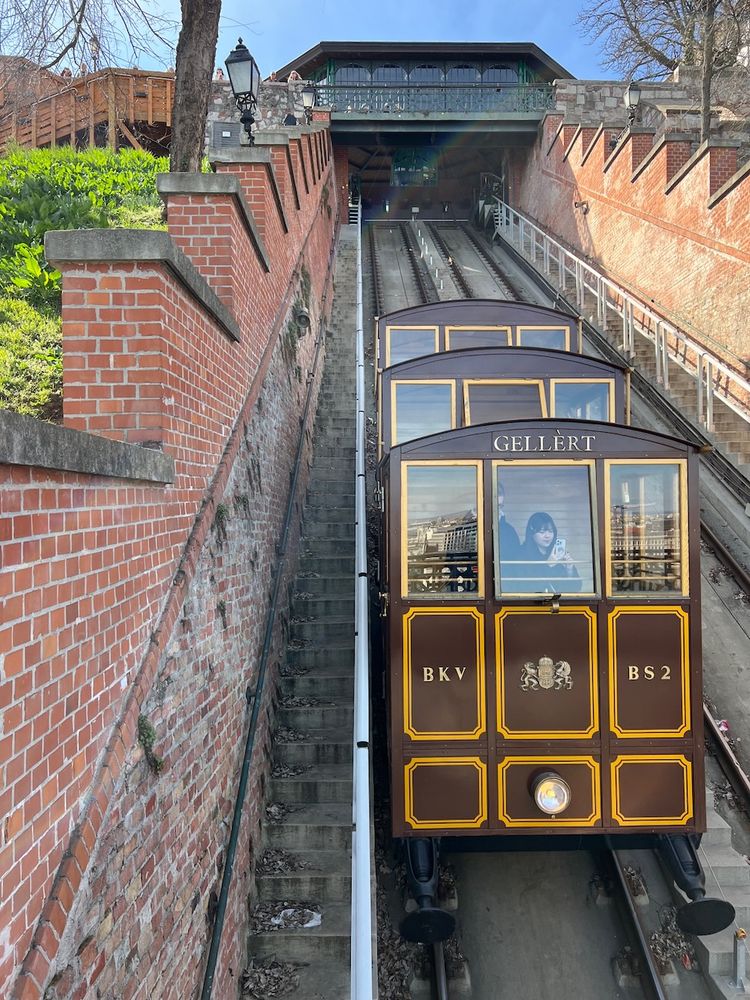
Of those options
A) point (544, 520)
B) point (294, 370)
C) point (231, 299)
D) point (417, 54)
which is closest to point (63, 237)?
point (231, 299)

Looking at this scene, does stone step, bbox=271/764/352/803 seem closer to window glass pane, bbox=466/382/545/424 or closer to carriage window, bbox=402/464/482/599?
carriage window, bbox=402/464/482/599

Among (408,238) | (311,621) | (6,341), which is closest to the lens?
(6,341)

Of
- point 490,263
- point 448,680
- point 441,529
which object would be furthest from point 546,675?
point 490,263

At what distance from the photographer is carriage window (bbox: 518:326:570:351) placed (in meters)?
8.43

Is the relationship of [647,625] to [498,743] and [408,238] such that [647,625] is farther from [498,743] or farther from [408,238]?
[408,238]

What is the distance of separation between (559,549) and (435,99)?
27.4 metres

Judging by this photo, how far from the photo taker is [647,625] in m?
4.68

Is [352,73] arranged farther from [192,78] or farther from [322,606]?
[322,606]

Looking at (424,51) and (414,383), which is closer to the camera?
(414,383)

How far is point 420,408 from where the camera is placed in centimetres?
675

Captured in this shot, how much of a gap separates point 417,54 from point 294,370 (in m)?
31.2

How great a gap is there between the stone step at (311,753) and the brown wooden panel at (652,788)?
205 centimetres

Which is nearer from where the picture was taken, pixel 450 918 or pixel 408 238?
pixel 450 918

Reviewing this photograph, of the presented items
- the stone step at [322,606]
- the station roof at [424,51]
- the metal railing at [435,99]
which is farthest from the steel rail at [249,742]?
the station roof at [424,51]
